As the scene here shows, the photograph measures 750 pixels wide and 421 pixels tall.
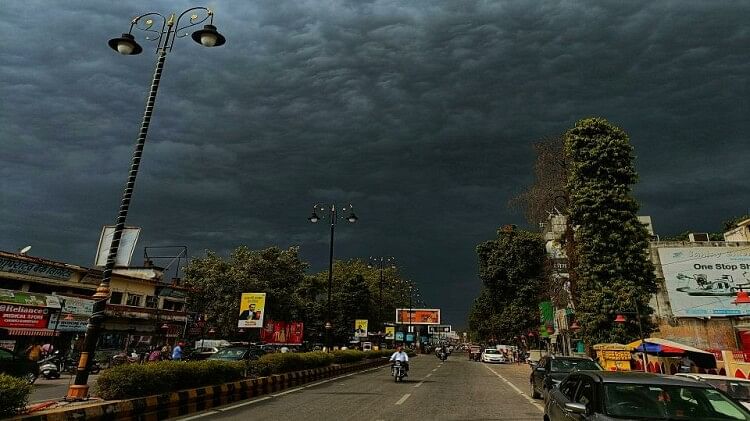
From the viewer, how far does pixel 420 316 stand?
9506 centimetres

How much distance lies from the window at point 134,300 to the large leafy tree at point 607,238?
3392 centimetres

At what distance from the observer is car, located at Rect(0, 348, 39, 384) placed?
16500 millimetres

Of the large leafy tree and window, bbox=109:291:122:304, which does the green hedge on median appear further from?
window, bbox=109:291:122:304

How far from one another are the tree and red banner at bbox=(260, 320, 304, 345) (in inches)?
41.4

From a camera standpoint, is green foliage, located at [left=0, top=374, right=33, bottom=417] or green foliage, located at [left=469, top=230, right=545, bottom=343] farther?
green foliage, located at [left=469, top=230, right=545, bottom=343]

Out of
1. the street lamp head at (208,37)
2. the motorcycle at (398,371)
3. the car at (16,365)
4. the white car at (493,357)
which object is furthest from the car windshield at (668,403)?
the white car at (493,357)

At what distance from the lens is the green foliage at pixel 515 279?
57.4m

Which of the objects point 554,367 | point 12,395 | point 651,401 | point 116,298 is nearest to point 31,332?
point 116,298

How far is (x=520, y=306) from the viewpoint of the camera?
190 feet

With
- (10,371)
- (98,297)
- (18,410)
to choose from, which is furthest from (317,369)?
(18,410)

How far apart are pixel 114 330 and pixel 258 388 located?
2540 cm

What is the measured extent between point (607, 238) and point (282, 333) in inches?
1508

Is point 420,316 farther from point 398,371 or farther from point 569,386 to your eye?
point 569,386

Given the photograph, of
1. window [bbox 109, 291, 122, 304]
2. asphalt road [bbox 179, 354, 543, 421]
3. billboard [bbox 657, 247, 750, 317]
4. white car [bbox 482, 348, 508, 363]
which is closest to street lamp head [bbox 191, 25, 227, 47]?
asphalt road [bbox 179, 354, 543, 421]
